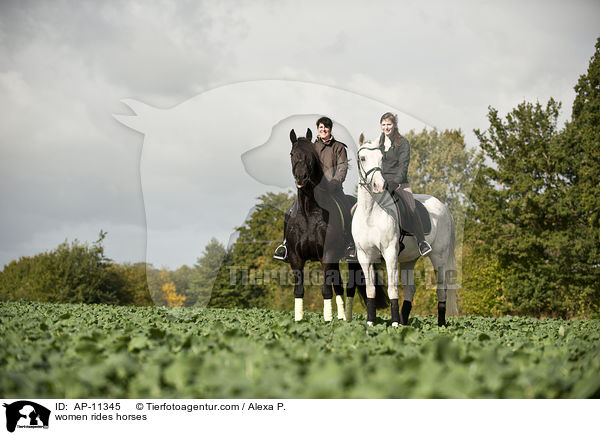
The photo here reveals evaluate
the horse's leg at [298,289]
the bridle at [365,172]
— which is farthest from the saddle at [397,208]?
the horse's leg at [298,289]

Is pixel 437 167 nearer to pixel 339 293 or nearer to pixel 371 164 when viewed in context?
pixel 339 293

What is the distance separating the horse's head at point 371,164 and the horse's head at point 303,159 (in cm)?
83

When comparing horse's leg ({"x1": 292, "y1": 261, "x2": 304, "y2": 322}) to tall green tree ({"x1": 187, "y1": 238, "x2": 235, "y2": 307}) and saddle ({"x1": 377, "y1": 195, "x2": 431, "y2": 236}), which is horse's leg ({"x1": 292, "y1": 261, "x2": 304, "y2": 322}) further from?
saddle ({"x1": 377, "y1": 195, "x2": 431, "y2": 236})

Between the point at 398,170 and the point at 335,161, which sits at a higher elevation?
the point at 335,161

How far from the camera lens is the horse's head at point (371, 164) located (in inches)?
316

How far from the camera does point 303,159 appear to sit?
8164 millimetres

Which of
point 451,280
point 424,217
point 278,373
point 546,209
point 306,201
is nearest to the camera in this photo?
point 278,373

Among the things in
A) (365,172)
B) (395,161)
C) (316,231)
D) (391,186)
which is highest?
(395,161)

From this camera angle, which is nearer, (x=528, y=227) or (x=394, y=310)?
(x=394, y=310)

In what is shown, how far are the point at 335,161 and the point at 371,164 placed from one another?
1.07 m

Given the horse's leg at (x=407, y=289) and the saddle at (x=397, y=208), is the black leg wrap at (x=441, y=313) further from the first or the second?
the saddle at (x=397, y=208)
